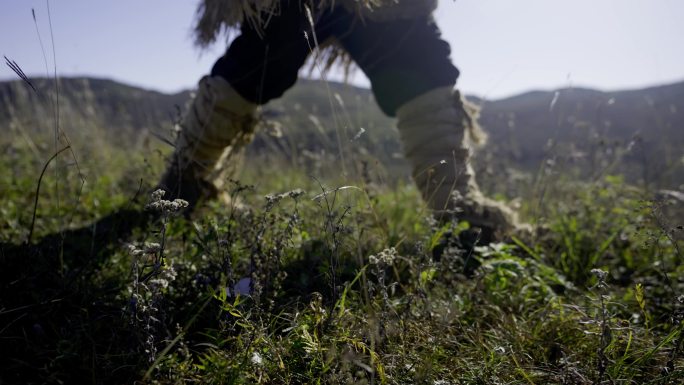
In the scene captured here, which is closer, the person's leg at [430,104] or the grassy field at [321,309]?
the grassy field at [321,309]

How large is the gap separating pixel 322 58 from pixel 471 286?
1.48 meters

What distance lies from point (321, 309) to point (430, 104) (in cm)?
128

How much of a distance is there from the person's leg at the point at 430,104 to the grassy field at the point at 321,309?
0.22m

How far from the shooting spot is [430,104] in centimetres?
220

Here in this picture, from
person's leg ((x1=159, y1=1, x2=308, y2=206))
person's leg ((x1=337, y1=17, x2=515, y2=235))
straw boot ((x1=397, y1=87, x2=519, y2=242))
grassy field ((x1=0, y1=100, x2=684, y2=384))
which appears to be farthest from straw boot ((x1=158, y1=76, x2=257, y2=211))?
straw boot ((x1=397, y1=87, x2=519, y2=242))

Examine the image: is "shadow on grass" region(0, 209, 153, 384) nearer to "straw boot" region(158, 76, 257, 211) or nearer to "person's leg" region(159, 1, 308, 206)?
"person's leg" region(159, 1, 308, 206)

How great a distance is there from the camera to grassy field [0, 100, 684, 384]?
1125mm

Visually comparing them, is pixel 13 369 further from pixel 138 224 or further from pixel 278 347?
pixel 138 224

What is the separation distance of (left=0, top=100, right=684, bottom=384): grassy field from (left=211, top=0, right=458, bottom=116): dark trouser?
2.02 ft

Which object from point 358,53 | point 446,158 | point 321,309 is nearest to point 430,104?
point 446,158

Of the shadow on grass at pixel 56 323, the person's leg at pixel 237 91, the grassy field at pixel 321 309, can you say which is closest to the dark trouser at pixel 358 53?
the person's leg at pixel 237 91

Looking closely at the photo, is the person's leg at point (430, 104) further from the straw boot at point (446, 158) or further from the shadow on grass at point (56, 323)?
the shadow on grass at point (56, 323)

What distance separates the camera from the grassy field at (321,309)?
1125 millimetres

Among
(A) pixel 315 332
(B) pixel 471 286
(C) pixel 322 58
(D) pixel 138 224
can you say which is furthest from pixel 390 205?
(A) pixel 315 332
